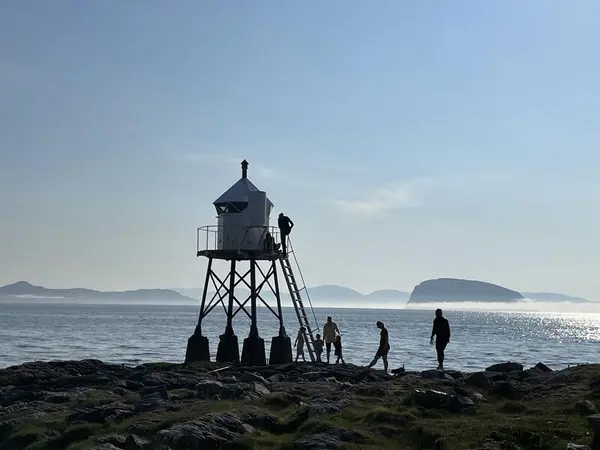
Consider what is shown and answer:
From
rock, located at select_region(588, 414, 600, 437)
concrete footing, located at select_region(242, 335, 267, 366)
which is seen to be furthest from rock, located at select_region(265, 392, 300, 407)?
concrete footing, located at select_region(242, 335, 267, 366)

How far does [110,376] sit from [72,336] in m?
61.3

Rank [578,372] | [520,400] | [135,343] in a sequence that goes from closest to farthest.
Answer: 1. [520,400]
2. [578,372]
3. [135,343]

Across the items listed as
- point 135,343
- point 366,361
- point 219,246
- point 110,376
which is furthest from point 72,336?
point 110,376

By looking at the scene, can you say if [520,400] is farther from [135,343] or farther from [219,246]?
[135,343]

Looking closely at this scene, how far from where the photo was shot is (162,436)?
1589 cm

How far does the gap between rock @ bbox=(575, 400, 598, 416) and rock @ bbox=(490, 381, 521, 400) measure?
2453 millimetres

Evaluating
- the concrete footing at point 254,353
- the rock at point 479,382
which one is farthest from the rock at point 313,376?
the concrete footing at point 254,353

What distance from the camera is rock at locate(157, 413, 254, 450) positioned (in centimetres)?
1539

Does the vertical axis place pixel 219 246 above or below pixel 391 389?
above

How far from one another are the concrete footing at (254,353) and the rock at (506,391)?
1770 centimetres

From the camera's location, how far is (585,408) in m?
15.9

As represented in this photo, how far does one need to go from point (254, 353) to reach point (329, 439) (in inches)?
815

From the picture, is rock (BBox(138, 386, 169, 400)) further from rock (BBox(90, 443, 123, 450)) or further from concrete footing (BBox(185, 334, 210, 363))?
concrete footing (BBox(185, 334, 210, 363))

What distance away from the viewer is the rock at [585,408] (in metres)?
15.7
